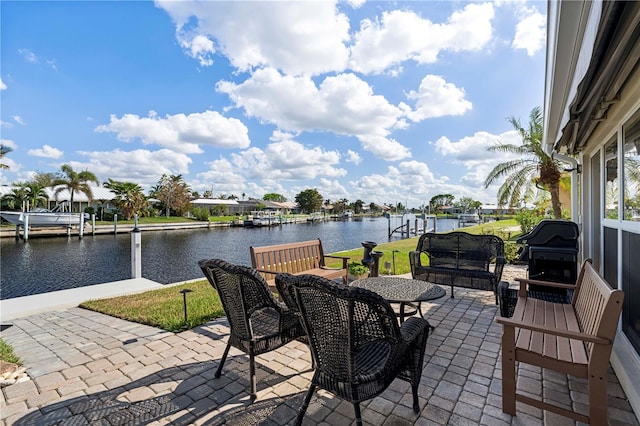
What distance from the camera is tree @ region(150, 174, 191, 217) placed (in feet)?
137

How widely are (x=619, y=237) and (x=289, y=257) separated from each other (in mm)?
3550

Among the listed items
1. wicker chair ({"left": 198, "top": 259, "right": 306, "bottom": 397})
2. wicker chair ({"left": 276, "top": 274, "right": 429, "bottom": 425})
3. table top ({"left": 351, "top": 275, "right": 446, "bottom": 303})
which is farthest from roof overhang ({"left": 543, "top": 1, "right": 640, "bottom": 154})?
wicker chair ({"left": 198, "top": 259, "right": 306, "bottom": 397})

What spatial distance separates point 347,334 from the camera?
156cm

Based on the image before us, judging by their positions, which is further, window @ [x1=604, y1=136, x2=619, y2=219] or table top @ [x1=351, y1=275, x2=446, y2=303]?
window @ [x1=604, y1=136, x2=619, y2=219]

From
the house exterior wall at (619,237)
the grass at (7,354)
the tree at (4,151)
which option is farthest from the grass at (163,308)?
the tree at (4,151)

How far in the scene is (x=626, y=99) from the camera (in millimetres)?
2354

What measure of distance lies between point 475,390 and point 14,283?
15.2 metres

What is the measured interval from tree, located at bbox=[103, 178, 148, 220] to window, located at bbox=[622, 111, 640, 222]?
1605 inches

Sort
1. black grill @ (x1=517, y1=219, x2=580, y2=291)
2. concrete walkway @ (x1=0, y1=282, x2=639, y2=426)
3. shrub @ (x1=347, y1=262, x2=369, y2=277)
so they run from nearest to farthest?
concrete walkway @ (x1=0, y1=282, x2=639, y2=426)
black grill @ (x1=517, y1=219, x2=580, y2=291)
shrub @ (x1=347, y1=262, x2=369, y2=277)

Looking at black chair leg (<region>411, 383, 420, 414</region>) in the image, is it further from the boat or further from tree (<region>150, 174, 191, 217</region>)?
tree (<region>150, 174, 191, 217</region>)

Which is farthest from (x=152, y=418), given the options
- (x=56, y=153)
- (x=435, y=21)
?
(x=56, y=153)

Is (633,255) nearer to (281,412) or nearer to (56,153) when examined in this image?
(281,412)

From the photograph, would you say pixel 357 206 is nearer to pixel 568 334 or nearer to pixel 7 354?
pixel 7 354

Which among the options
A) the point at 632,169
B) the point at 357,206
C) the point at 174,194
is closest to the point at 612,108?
the point at 632,169
